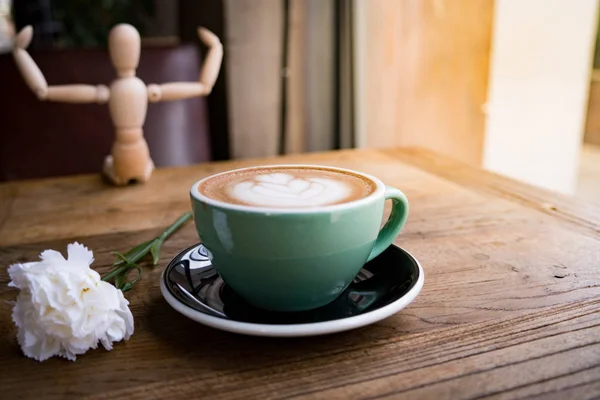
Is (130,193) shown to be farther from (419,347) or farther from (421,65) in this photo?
(421,65)

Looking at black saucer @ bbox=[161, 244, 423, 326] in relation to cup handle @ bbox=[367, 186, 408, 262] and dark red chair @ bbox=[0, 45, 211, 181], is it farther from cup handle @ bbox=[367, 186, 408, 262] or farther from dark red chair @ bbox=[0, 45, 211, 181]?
dark red chair @ bbox=[0, 45, 211, 181]

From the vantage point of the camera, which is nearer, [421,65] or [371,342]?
[371,342]

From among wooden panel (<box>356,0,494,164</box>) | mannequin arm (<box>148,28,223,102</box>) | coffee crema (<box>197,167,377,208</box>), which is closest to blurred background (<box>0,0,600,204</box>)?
wooden panel (<box>356,0,494,164</box>)

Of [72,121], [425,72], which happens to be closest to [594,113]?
[425,72]

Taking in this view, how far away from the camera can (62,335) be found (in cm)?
41

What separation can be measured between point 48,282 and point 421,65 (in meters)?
1.60

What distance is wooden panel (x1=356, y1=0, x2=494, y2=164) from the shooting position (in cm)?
180

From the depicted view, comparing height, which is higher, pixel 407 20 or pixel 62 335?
pixel 407 20

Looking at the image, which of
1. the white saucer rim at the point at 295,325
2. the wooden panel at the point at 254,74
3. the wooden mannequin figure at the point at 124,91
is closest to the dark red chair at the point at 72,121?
the wooden panel at the point at 254,74

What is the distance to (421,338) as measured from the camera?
0.43m

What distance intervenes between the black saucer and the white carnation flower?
0.17 ft

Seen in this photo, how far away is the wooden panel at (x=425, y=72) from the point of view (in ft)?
5.89

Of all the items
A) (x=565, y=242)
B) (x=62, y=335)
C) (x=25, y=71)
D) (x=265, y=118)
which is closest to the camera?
(x=62, y=335)

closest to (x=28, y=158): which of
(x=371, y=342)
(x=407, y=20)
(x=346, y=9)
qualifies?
(x=346, y=9)
